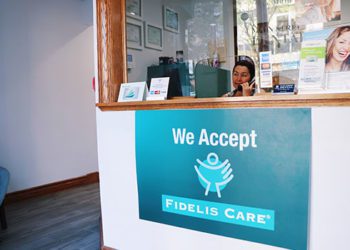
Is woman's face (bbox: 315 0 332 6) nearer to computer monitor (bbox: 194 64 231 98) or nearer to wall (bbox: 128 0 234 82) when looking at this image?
wall (bbox: 128 0 234 82)

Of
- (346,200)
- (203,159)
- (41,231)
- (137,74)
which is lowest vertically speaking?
(41,231)

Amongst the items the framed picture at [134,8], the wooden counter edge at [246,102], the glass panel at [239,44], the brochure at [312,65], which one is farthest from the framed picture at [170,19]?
the brochure at [312,65]

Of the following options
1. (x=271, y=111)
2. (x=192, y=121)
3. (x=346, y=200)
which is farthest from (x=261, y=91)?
(x=346, y=200)

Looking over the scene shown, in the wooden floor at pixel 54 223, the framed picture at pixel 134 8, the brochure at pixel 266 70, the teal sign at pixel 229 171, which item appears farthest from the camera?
the wooden floor at pixel 54 223

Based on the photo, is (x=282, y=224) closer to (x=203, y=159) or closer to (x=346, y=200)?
(x=346, y=200)

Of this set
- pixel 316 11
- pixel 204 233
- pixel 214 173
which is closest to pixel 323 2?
pixel 316 11

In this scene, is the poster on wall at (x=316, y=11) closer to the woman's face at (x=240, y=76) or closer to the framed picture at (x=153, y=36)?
the woman's face at (x=240, y=76)

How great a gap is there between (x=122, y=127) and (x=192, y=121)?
534 mm

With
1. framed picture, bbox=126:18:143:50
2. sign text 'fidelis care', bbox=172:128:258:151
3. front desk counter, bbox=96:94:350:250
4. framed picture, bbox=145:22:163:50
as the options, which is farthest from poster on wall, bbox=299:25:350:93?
framed picture, bbox=145:22:163:50

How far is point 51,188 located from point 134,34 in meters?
2.55

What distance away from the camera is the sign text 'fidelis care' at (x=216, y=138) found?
61.9 inches

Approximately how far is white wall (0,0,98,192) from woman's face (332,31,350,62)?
3.41 m

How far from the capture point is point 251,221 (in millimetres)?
1590

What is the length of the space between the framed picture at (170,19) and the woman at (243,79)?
2.82ft
